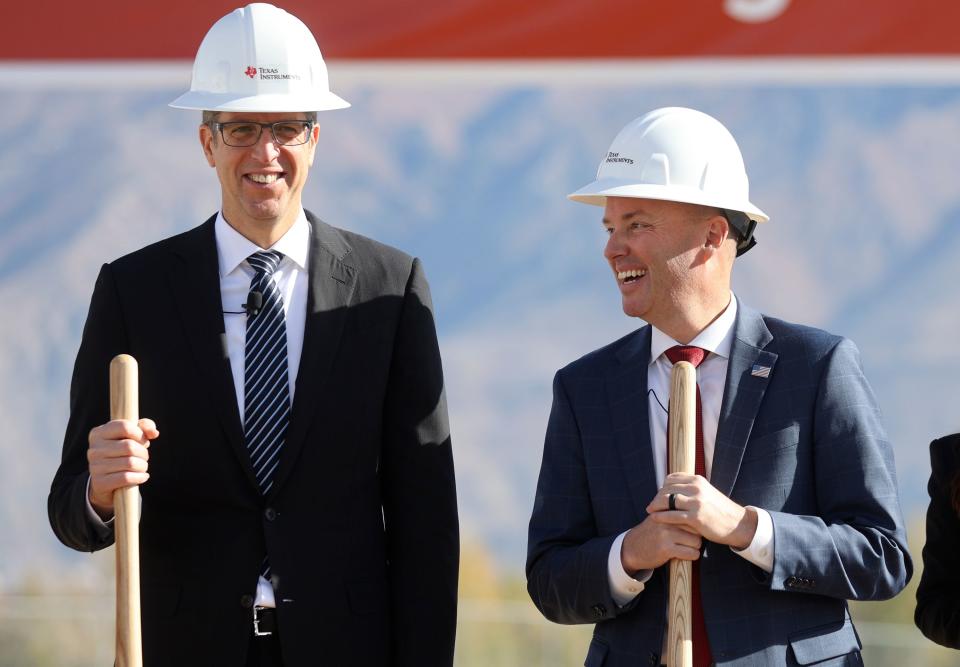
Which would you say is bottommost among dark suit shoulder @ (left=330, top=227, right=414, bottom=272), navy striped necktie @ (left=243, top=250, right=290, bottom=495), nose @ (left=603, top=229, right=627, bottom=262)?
navy striped necktie @ (left=243, top=250, right=290, bottom=495)

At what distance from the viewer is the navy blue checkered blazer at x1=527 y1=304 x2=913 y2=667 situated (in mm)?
2844

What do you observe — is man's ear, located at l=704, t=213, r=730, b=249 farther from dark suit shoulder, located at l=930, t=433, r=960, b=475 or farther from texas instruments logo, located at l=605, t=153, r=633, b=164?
dark suit shoulder, located at l=930, t=433, r=960, b=475

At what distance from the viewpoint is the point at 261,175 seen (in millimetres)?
3092

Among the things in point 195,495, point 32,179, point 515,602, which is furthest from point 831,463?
point 32,179

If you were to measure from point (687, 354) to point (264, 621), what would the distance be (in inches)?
40.6

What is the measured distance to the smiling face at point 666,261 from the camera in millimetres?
3059

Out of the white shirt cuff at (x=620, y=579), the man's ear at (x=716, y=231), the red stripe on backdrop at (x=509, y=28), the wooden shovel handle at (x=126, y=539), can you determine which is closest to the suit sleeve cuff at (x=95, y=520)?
the wooden shovel handle at (x=126, y=539)

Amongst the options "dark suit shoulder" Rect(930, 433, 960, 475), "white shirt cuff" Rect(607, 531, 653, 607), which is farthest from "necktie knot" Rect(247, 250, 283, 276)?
"dark suit shoulder" Rect(930, 433, 960, 475)

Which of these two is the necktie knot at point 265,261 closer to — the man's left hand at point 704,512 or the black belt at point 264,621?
the black belt at point 264,621

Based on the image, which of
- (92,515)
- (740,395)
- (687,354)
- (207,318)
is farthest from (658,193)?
(92,515)

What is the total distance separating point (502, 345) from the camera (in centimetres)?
729

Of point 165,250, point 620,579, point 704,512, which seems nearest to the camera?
point 704,512

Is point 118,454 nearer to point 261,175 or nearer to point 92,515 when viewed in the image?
point 92,515

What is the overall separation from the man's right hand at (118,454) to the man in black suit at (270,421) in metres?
0.11
